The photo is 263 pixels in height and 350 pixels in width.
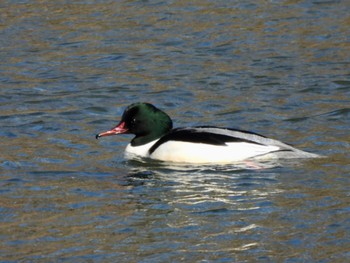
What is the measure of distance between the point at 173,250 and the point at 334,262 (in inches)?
51.0

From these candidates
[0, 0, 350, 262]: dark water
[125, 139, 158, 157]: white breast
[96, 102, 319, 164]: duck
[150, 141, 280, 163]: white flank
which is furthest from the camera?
[125, 139, 158, 157]: white breast

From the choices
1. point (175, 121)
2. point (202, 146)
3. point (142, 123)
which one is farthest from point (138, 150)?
point (175, 121)

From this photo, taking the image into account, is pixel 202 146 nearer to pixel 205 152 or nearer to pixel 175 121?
pixel 205 152

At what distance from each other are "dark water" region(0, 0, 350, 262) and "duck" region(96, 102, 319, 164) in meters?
0.25

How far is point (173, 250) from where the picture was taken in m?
9.48

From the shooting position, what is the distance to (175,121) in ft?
49.7

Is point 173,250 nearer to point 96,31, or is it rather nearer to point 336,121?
point 336,121

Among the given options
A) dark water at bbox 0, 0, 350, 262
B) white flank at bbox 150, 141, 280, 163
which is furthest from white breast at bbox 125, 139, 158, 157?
white flank at bbox 150, 141, 280, 163

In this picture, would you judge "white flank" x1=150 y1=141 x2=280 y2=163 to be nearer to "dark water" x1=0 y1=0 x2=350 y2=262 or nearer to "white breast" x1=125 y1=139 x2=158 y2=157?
"dark water" x1=0 y1=0 x2=350 y2=262

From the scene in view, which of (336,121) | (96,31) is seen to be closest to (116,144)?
(336,121)

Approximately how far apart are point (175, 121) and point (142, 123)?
1517 mm

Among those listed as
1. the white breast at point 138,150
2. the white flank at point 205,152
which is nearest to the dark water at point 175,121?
the white breast at point 138,150

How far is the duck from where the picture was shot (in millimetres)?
12812

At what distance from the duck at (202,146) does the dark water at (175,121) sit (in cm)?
25
